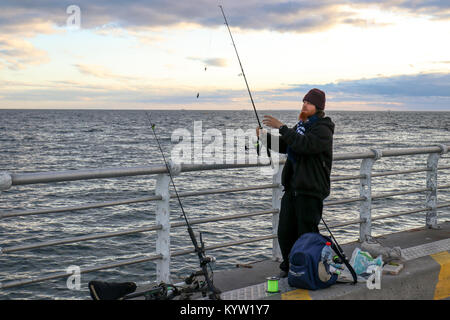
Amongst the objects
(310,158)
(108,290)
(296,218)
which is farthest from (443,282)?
(108,290)

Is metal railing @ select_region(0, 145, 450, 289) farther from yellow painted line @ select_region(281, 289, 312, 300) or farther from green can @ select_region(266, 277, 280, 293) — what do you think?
yellow painted line @ select_region(281, 289, 312, 300)

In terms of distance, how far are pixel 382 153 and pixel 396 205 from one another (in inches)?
614

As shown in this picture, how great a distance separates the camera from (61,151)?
49.2 m

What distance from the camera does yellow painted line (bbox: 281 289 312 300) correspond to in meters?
3.97

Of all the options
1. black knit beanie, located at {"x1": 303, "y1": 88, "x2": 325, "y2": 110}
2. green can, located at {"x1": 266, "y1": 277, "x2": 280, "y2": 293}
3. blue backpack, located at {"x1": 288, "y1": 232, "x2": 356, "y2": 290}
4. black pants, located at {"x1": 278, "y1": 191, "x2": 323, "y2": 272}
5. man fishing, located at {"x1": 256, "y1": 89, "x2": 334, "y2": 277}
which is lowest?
green can, located at {"x1": 266, "y1": 277, "x2": 280, "y2": 293}

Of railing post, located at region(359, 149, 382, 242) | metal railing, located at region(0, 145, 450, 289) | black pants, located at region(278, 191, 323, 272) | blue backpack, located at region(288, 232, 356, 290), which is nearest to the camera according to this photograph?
metal railing, located at region(0, 145, 450, 289)

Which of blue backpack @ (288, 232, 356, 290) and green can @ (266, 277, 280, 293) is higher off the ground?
blue backpack @ (288, 232, 356, 290)

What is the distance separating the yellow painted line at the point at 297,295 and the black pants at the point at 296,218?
54 cm

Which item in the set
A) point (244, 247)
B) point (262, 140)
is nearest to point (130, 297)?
point (262, 140)

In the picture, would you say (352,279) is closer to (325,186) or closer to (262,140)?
(325,186)

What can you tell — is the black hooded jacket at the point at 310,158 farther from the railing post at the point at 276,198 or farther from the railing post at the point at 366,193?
the railing post at the point at 366,193

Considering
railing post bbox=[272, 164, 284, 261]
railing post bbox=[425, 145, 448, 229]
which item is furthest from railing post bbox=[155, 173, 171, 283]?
railing post bbox=[425, 145, 448, 229]

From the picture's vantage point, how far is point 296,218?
4.55 m

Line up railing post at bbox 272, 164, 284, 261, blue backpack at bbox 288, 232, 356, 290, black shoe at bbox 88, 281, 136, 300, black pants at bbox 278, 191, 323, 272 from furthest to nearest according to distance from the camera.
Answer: railing post at bbox 272, 164, 284, 261, black pants at bbox 278, 191, 323, 272, blue backpack at bbox 288, 232, 356, 290, black shoe at bbox 88, 281, 136, 300
